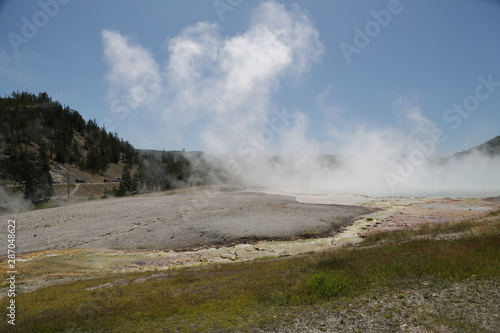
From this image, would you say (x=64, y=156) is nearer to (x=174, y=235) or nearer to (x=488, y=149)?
(x=174, y=235)

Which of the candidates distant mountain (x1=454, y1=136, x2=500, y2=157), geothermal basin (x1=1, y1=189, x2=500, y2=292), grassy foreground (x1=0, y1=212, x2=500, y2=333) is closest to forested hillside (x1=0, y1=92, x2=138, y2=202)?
geothermal basin (x1=1, y1=189, x2=500, y2=292)

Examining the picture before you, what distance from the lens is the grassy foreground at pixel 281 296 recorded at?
31.9 feet

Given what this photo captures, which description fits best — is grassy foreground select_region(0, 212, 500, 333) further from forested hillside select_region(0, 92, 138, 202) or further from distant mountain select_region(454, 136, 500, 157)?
distant mountain select_region(454, 136, 500, 157)

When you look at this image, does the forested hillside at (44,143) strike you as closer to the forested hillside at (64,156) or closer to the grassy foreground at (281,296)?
the forested hillside at (64,156)

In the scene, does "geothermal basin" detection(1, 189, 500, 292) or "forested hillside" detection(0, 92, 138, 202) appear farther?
"forested hillside" detection(0, 92, 138, 202)

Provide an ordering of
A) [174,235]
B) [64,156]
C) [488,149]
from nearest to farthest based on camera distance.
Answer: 1. [174,235]
2. [64,156]
3. [488,149]

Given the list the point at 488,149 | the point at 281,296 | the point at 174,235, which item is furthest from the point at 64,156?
the point at 488,149

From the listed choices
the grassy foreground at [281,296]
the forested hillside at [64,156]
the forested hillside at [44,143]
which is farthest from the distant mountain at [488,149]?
the forested hillside at [44,143]

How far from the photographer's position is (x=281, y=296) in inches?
464

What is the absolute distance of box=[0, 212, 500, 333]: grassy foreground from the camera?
973cm

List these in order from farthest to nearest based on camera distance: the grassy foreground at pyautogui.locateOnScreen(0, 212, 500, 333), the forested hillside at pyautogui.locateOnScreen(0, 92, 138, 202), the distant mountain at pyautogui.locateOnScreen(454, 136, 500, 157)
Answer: the distant mountain at pyautogui.locateOnScreen(454, 136, 500, 157) < the forested hillside at pyautogui.locateOnScreen(0, 92, 138, 202) < the grassy foreground at pyautogui.locateOnScreen(0, 212, 500, 333)

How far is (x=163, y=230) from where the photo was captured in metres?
37.8

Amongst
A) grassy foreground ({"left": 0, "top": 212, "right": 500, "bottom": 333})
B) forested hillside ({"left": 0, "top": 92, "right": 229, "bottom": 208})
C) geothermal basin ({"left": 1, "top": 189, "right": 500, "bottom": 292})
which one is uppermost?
forested hillside ({"left": 0, "top": 92, "right": 229, "bottom": 208})

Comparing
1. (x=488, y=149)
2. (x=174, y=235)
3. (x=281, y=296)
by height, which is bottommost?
(x=174, y=235)
